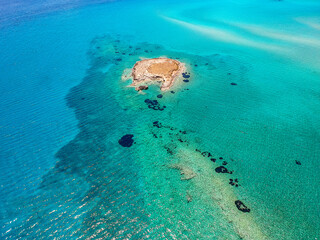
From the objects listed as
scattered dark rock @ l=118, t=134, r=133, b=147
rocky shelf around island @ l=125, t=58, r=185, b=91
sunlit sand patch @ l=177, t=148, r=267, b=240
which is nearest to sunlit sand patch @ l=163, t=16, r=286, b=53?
rocky shelf around island @ l=125, t=58, r=185, b=91

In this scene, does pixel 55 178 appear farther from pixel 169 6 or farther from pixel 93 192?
pixel 169 6

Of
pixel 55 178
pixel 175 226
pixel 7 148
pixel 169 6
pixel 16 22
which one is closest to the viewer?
pixel 175 226

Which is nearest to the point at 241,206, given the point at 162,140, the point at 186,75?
the point at 162,140

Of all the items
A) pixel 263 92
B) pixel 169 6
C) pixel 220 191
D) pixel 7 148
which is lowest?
pixel 7 148

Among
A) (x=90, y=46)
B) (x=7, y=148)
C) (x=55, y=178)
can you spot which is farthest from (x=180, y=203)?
(x=90, y=46)

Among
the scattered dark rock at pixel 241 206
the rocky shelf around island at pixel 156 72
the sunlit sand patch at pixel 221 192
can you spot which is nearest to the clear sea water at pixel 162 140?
the sunlit sand patch at pixel 221 192

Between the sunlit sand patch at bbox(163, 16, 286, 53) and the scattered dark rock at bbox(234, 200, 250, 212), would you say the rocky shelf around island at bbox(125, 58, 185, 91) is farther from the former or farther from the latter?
the scattered dark rock at bbox(234, 200, 250, 212)
